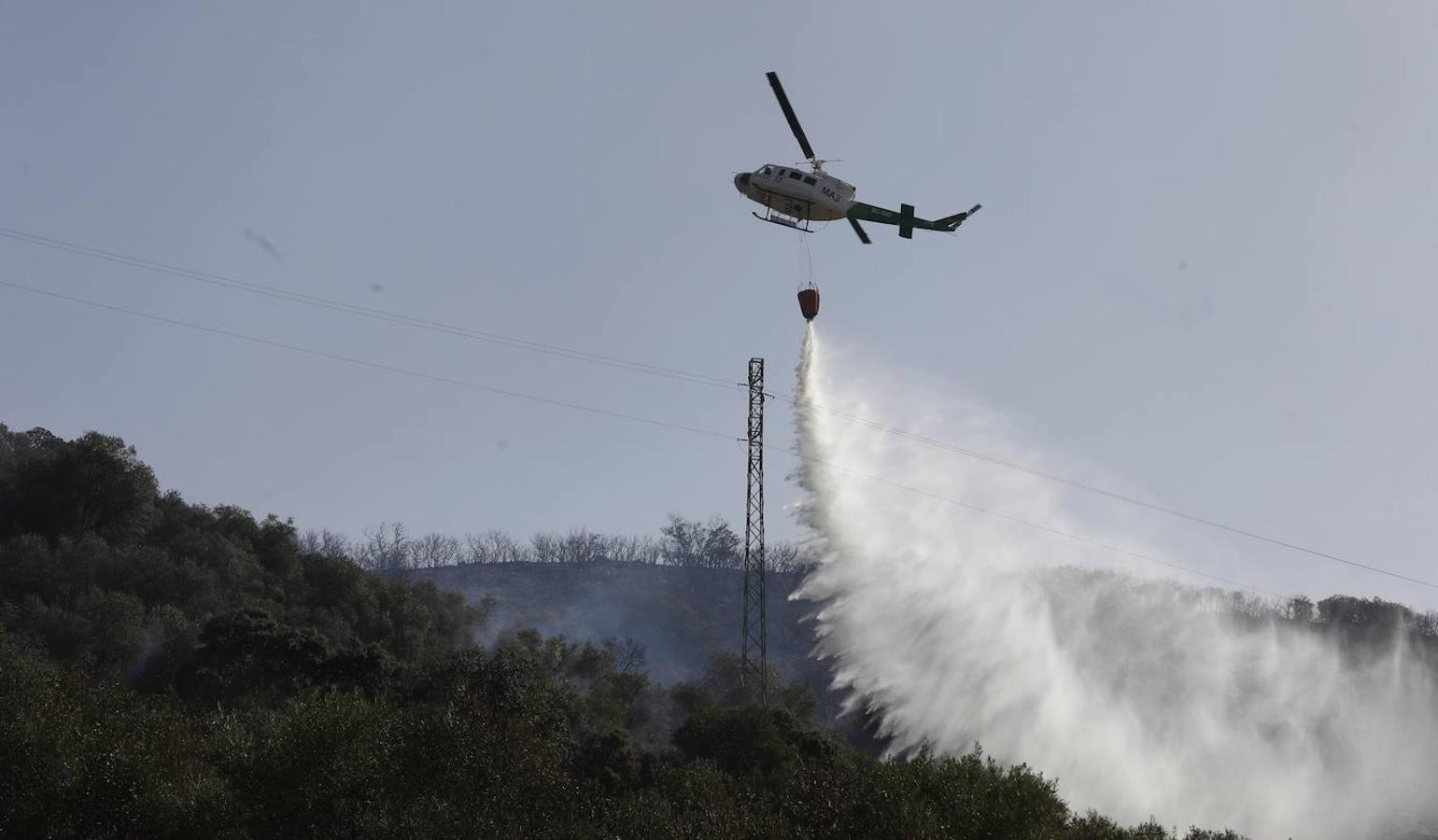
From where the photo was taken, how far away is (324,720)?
177 ft

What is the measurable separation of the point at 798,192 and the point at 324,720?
119 feet

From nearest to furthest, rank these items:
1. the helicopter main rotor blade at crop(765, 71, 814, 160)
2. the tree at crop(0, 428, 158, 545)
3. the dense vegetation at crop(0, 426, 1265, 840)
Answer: the dense vegetation at crop(0, 426, 1265, 840)
the helicopter main rotor blade at crop(765, 71, 814, 160)
the tree at crop(0, 428, 158, 545)

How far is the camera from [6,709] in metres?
57.2

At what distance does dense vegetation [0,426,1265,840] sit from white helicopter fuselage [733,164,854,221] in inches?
1139

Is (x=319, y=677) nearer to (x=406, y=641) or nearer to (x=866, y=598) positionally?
(x=406, y=641)

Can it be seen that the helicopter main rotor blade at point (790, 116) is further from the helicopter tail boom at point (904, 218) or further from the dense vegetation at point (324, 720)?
the dense vegetation at point (324, 720)

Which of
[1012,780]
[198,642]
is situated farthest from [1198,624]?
[198,642]

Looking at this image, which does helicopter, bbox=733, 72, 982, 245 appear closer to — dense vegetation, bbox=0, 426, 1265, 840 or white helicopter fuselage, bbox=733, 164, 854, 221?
white helicopter fuselage, bbox=733, 164, 854, 221

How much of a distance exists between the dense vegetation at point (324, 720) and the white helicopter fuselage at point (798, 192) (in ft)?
94.9

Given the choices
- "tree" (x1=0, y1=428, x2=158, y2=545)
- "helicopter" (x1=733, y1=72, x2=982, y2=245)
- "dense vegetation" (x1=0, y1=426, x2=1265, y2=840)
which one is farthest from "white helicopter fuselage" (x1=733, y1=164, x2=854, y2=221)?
"tree" (x1=0, y1=428, x2=158, y2=545)

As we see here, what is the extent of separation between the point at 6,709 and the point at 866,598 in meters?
49.2

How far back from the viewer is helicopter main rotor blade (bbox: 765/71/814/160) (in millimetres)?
70688

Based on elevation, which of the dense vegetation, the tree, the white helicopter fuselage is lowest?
the dense vegetation

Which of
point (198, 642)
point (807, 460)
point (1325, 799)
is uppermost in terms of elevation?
point (807, 460)
